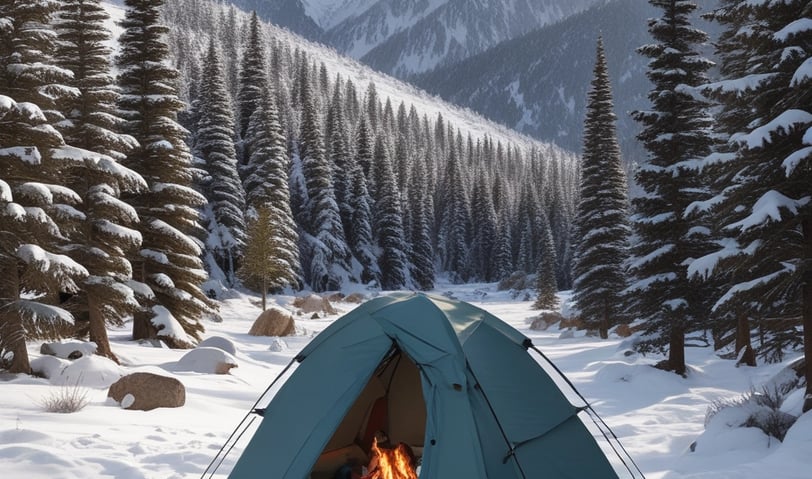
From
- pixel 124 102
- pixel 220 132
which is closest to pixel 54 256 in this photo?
pixel 124 102

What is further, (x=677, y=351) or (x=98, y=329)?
(x=677, y=351)

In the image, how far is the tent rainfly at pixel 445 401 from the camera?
5.75 meters

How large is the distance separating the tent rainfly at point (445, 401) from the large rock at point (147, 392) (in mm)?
3411

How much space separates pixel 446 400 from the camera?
5.82 m

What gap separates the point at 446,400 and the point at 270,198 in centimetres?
3739

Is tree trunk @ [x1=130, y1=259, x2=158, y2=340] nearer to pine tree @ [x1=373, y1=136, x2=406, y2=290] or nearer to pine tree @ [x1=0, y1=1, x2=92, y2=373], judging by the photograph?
pine tree @ [x1=0, y1=1, x2=92, y2=373]

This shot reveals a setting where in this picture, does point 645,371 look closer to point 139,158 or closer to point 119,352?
point 119,352

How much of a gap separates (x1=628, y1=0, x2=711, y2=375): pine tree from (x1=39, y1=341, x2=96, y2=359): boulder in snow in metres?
13.4

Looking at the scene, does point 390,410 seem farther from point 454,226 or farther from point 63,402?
point 454,226

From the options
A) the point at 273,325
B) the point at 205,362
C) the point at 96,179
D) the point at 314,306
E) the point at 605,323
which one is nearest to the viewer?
the point at 96,179

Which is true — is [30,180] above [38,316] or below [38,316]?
above

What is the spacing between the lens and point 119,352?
15.0 meters

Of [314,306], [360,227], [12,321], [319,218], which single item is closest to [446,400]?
[12,321]

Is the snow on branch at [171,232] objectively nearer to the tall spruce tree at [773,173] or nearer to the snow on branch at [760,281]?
the tall spruce tree at [773,173]
